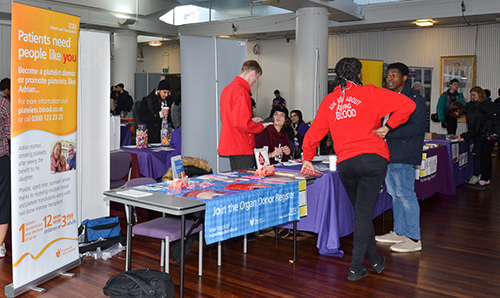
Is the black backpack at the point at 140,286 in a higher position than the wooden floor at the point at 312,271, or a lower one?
higher

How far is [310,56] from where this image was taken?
9.55 m

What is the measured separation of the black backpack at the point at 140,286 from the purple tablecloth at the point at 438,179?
3679mm

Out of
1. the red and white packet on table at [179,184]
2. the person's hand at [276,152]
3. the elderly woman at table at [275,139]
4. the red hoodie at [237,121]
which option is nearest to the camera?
the red and white packet on table at [179,184]

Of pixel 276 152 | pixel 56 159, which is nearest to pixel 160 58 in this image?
pixel 276 152

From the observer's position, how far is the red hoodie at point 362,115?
3.20 metres

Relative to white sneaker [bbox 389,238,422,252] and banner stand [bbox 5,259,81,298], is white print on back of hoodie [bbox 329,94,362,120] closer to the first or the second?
white sneaker [bbox 389,238,422,252]

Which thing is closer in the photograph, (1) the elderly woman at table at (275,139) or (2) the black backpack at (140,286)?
(2) the black backpack at (140,286)

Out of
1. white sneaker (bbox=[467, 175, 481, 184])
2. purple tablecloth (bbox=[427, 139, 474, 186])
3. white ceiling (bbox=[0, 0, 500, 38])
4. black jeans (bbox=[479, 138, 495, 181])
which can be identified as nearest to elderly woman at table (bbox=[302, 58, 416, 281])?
purple tablecloth (bbox=[427, 139, 474, 186])

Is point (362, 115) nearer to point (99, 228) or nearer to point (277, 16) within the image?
point (99, 228)

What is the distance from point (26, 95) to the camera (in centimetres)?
306

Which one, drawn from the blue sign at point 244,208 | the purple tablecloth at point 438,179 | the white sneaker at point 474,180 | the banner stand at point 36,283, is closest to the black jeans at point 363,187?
the blue sign at point 244,208

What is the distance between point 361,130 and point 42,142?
6.53 feet

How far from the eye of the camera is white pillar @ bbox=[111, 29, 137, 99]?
44.7 ft

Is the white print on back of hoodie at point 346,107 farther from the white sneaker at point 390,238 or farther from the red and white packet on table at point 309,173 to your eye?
the white sneaker at point 390,238
